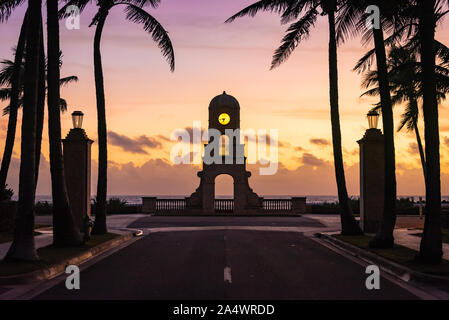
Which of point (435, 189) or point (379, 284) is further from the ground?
point (435, 189)

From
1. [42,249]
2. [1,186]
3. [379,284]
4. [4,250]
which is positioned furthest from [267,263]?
[1,186]

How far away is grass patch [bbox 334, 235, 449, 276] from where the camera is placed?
1360 centimetres

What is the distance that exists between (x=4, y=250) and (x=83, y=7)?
35.4 feet

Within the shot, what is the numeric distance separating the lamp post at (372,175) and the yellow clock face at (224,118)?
72.9 ft

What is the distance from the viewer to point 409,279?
42.9ft

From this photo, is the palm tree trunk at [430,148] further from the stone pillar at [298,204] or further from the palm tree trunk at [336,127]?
the stone pillar at [298,204]

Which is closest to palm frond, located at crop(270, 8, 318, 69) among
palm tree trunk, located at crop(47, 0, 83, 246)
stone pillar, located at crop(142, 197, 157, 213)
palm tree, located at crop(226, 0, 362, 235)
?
palm tree, located at crop(226, 0, 362, 235)

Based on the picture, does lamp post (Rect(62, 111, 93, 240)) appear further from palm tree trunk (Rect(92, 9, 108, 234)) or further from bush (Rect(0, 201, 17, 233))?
bush (Rect(0, 201, 17, 233))

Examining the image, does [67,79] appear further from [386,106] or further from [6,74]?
[386,106]

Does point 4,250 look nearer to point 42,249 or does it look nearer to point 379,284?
point 42,249

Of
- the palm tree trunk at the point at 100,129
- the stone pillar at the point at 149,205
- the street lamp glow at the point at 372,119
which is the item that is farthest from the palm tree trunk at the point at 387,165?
the stone pillar at the point at 149,205

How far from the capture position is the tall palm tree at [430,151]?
1477 cm

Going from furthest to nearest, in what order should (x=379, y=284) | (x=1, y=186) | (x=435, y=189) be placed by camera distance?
(x=1, y=186) < (x=435, y=189) < (x=379, y=284)

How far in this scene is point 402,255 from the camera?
1684 centimetres
